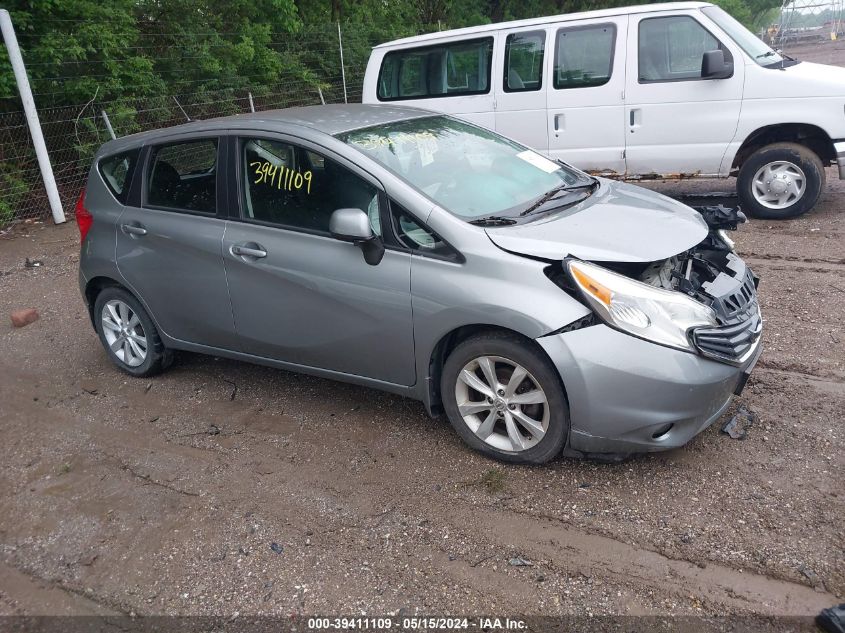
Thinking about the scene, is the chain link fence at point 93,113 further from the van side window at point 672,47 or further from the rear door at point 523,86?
the van side window at point 672,47

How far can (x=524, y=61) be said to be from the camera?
845 cm

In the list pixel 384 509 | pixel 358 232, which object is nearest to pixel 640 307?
→ pixel 358 232

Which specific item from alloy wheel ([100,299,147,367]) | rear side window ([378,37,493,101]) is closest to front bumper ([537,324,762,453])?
alloy wheel ([100,299,147,367])

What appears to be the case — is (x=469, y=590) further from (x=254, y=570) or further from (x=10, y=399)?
(x=10, y=399)

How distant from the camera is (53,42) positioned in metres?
10.1

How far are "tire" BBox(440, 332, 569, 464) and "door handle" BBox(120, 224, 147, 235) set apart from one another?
230 centimetres

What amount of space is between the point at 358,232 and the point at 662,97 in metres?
5.29

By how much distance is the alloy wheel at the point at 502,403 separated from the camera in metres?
3.53

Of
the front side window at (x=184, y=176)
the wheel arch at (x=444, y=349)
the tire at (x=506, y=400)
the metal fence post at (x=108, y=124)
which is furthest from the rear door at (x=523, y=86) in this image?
the metal fence post at (x=108, y=124)

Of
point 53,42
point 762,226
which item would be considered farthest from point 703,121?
point 53,42

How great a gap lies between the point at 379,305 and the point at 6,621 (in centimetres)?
210

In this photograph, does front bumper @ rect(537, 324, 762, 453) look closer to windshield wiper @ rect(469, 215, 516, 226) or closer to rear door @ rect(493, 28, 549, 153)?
windshield wiper @ rect(469, 215, 516, 226)

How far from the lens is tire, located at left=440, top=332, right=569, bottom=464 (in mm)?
3451

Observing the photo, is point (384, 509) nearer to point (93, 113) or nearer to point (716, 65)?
point (716, 65)
